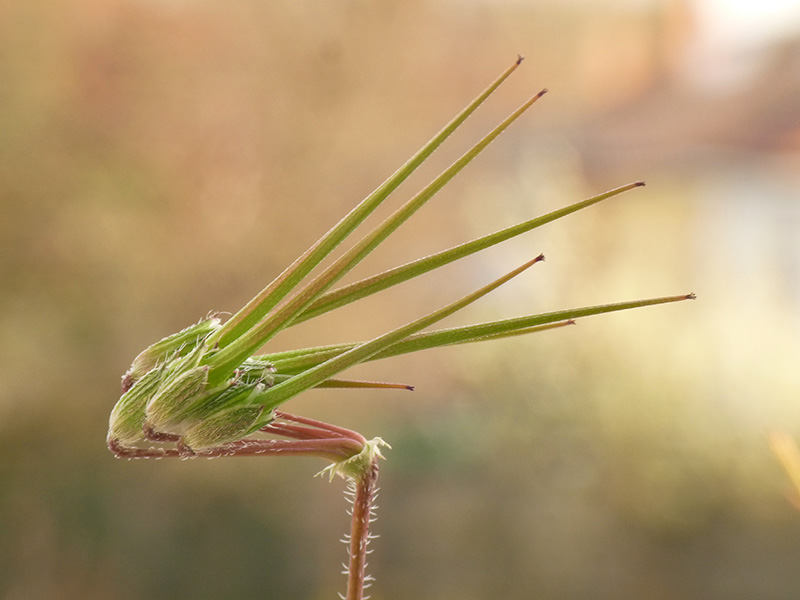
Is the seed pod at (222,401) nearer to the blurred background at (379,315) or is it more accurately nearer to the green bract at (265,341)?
the green bract at (265,341)

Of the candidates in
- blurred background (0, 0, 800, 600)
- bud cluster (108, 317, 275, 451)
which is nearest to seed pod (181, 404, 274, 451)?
bud cluster (108, 317, 275, 451)

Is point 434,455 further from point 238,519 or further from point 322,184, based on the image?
point 322,184

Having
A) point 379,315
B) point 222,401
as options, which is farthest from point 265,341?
point 379,315

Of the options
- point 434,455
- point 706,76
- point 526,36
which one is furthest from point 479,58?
point 434,455

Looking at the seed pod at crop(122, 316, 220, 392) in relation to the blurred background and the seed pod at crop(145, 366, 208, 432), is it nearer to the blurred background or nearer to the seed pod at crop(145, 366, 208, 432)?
the seed pod at crop(145, 366, 208, 432)

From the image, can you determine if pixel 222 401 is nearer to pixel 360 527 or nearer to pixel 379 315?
pixel 360 527

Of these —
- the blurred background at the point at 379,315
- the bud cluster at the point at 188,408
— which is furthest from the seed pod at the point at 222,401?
the blurred background at the point at 379,315
